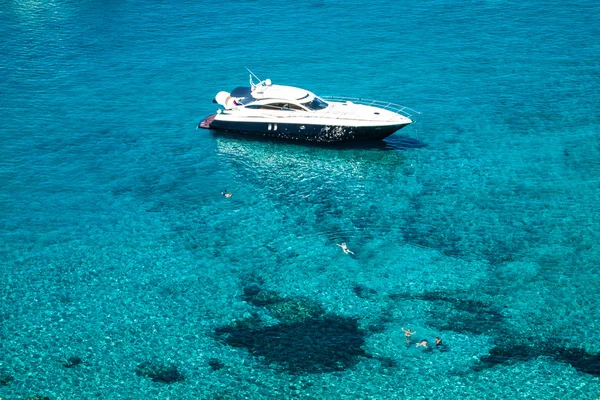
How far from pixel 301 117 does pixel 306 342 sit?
21.4 meters

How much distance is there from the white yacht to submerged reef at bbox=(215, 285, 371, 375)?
17.4 meters

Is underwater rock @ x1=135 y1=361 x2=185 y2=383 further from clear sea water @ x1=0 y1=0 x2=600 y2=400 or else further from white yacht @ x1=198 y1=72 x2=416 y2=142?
white yacht @ x1=198 y1=72 x2=416 y2=142

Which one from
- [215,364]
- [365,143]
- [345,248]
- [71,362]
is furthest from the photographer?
[365,143]

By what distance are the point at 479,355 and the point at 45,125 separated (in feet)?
123

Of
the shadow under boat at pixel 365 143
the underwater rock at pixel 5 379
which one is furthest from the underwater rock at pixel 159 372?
the shadow under boat at pixel 365 143

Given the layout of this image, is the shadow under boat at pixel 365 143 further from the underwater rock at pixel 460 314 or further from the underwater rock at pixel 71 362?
the underwater rock at pixel 71 362

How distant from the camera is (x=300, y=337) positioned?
35.4 m

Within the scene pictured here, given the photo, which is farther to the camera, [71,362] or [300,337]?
[300,337]

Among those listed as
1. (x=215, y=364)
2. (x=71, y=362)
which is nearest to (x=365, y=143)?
(x=215, y=364)

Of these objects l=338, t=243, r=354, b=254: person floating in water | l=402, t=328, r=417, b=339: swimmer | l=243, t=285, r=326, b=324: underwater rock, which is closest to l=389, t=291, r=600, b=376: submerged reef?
l=402, t=328, r=417, b=339: swimmer

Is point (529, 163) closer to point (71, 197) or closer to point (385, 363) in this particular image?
point (385, 363)

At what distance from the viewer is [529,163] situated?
50625mm

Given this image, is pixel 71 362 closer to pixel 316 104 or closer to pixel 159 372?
pixel 159 372

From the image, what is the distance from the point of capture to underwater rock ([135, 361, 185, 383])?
109 feet
